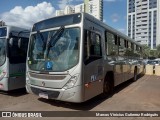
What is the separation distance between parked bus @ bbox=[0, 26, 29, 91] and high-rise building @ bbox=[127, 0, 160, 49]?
113134 mm

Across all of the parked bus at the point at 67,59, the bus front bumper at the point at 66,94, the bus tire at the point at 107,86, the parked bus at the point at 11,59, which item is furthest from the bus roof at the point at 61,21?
the bus tire at the point at 107,86

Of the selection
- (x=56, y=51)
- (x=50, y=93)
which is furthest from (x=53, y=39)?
(x=50, y=93)

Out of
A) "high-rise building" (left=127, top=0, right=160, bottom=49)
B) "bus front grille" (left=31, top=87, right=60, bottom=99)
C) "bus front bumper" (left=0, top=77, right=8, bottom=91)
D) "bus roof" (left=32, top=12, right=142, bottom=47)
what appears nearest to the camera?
"bus front grille" (left=31, top=87, right=60, bottom=99)

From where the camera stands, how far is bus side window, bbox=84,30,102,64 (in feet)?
21.5

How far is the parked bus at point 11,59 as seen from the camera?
8.66 metres

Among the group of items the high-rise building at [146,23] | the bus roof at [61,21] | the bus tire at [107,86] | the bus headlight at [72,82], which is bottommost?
the bus tire at [107,86]

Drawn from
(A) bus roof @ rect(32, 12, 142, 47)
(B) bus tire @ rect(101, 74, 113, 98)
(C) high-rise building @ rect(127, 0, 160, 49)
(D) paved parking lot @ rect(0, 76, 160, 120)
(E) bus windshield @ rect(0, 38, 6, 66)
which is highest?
(C) high-rise building @ rect(127, 0, 160, 49)

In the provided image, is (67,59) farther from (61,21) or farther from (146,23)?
(146,23)

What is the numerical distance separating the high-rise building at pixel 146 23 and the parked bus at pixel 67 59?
114m

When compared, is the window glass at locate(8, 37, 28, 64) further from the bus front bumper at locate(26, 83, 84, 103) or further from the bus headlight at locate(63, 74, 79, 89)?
the bus headlight at locate(63, 74, 79, 89)

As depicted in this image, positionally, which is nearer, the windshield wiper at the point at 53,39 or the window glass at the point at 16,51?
the windshield wiper at the point at 53,39

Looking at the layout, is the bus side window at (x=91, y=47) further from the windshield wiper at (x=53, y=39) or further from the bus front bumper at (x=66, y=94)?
the bus front bumper at (x=66, y=94)

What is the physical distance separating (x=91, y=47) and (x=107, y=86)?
2.60 m

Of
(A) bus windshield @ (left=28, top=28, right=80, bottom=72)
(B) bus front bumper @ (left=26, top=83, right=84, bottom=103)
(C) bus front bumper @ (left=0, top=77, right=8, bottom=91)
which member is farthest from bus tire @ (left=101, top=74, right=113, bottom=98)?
(C) bus front bumper @ (left=0, top=77, right=8, bottom=91)
